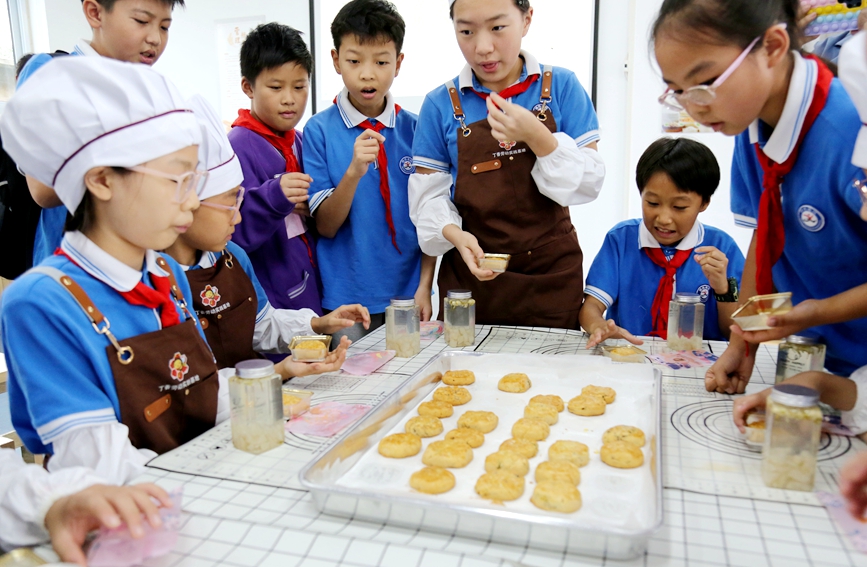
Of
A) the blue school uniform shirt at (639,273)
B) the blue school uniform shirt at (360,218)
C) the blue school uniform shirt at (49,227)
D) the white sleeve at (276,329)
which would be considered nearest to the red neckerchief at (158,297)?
the white sleeve at (276,329)

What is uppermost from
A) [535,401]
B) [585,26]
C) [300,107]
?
[585,26]

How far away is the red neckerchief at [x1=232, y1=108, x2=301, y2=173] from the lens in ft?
7.48

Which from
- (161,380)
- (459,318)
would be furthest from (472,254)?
(161,380)

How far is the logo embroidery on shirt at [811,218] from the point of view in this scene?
1268 mm

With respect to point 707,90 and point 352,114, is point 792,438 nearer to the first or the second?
point 707,90

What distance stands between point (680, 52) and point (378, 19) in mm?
1372

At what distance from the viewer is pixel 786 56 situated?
3.96 ft

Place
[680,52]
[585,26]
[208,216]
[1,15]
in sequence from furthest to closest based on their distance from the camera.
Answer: [1,15], [585,26], [208,216], [680,52]

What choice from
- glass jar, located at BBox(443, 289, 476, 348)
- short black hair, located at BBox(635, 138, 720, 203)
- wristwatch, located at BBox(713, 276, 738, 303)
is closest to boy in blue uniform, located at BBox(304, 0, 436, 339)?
glass jar, located at BBox(443, 289, 476, 348)

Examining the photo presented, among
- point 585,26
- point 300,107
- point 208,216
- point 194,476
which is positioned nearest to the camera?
point 194,476

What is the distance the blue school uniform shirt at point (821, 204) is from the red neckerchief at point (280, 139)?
5.19 feet

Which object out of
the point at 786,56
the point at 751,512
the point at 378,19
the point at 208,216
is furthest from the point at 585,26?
the point at 751,512

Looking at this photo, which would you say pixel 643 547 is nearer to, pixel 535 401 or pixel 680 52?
pixel 535 401

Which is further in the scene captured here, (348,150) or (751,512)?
(348,150)
